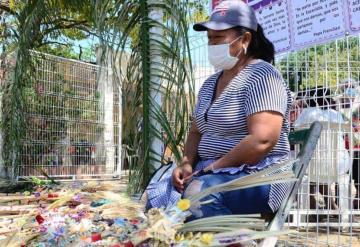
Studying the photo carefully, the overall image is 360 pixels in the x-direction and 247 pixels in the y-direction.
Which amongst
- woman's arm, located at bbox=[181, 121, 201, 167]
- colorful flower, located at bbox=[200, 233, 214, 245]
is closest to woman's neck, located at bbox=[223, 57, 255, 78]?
woman's arm, located at bbox=[181, 121, 201, 167]

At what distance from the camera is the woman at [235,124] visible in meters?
1.88

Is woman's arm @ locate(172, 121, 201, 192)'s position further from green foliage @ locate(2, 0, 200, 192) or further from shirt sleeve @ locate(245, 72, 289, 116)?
green foliage @ locate(2, 0, 200, 192)

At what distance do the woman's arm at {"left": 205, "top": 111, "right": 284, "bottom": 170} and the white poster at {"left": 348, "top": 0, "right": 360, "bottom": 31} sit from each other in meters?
1.11

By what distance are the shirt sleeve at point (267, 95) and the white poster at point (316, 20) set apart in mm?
1014

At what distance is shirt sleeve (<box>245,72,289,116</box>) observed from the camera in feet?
6.45

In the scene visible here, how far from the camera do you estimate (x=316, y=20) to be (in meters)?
3.01

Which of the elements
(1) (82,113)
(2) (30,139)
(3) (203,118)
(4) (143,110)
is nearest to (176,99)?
(4) (143,110)

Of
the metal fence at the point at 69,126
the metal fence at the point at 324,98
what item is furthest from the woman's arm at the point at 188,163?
the metal fence at the point at 69,126

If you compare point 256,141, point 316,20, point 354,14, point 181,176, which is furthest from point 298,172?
point 316,20

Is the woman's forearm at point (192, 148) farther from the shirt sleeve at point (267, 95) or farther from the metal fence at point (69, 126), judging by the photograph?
the metal fence at point (69, 126)

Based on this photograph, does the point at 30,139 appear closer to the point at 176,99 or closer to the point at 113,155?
the point at 113,155

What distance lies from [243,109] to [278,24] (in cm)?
142

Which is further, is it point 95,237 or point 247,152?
point 247,152

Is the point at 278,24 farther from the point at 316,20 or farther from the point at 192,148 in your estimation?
the point at 192,148
